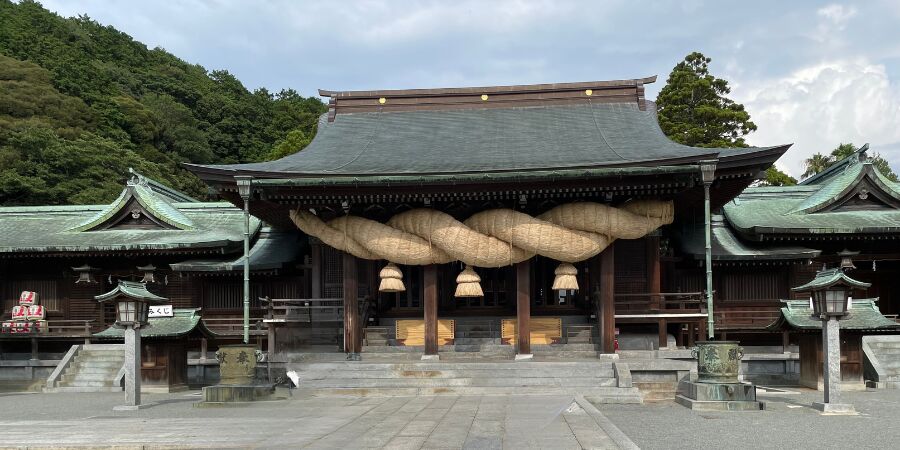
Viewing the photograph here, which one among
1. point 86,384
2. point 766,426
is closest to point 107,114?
point 86,384

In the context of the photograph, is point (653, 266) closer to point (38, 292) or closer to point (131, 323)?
point (131, 323)

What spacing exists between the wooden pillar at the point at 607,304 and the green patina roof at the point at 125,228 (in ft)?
→ 35.9

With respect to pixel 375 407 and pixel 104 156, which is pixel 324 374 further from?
pixel 104 156

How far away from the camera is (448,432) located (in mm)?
10062

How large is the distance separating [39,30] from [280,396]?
60.4 metres

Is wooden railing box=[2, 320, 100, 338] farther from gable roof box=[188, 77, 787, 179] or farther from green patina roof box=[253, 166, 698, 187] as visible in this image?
green patina roof box=[253, 166, 698, 187]

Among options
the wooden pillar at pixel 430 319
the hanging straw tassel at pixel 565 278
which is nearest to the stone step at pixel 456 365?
the wooden pillar at pixel 430 319

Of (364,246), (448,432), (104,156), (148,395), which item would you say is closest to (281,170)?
(364,246)

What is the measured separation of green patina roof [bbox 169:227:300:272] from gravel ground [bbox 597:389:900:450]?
11.8m

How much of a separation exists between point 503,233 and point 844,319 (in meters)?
7.86

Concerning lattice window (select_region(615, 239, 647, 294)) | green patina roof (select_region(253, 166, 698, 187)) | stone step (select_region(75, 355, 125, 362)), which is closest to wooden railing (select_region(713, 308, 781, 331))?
lattice window (select_region(615, 239, 647, 294))

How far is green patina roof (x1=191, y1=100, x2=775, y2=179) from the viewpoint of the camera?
17.9m

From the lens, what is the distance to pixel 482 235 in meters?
18.2

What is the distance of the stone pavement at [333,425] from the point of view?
9336 mm
